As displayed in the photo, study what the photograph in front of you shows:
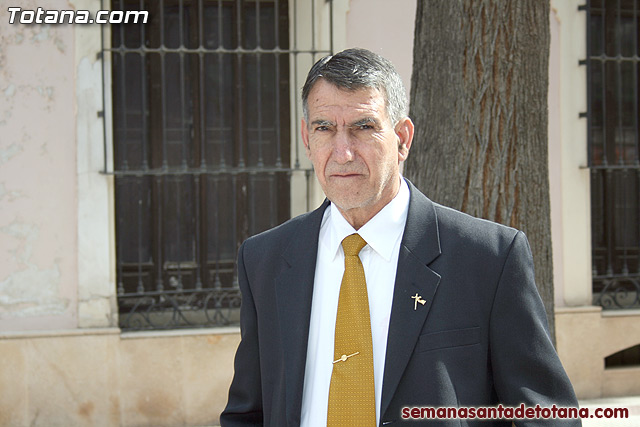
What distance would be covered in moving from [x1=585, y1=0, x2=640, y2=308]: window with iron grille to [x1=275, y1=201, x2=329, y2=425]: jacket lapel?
548 cm

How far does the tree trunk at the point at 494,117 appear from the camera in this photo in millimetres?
3592

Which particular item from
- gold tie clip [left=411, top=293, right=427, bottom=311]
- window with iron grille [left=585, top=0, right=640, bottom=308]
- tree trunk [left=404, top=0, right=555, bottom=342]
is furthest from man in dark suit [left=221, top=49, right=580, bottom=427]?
window with iron grille [left=585, top=0, right=640, bottom=308]

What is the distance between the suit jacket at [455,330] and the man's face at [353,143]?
0.14 m

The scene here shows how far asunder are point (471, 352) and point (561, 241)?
5191 mm

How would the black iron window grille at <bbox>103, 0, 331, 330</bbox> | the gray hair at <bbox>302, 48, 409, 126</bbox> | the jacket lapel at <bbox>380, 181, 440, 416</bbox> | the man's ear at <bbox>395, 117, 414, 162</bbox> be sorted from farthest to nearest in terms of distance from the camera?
the black iron window grille at <bbox>103, 0, 331, 330</bbox> → the man's ear at <bbox>395, 117, 414, 162</bbox> → the gray hair at <bbox>302, 48, 409, 126</bbox> → the jacket lapel at <bbox>380, 181, 440, 416</bbox>

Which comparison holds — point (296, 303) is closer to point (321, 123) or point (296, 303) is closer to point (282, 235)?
point (282, 235)

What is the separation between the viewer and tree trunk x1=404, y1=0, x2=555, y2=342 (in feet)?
11.8

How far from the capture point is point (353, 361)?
77.7 inches

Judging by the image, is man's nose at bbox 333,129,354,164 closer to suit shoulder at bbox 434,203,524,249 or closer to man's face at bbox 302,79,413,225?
man's face at bbox 302,79,413,225

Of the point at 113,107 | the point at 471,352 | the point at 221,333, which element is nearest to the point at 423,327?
the point at 471,352

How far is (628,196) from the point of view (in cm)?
731

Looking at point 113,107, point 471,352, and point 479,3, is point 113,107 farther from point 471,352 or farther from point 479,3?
point 471,352

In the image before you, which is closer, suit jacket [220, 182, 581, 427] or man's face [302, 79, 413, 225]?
suit jacket [220, 182, 581, 427]

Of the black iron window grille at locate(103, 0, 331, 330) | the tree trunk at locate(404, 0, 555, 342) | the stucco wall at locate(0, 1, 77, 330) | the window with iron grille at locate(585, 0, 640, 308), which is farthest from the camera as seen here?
the window with iron grille at locate(585, 0, 640, 308)
